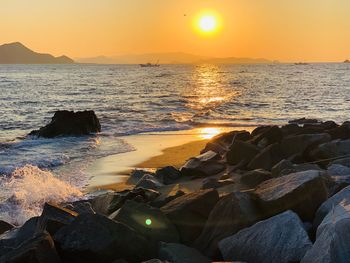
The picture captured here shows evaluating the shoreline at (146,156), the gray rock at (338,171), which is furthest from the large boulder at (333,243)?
the shoreline at (146,156)

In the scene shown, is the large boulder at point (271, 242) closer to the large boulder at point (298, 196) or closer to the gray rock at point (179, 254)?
the gray rock at point (179, 254)

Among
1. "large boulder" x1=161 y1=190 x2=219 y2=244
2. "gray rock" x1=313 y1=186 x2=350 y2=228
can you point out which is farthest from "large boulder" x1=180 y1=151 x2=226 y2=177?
"gray rock" x1=313 y1=186 x2=350 y2=228

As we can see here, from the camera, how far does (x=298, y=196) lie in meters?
5.67

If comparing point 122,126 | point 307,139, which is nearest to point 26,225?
point 307,139

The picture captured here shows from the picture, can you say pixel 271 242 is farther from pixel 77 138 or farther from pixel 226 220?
pixel 77 138

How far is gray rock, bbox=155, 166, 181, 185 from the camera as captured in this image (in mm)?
10595

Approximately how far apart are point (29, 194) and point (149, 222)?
5.04 metres

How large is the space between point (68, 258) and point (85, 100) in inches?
1488

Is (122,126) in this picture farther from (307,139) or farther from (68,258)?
(68,258)

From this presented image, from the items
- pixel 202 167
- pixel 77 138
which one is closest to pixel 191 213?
pixel 202 167

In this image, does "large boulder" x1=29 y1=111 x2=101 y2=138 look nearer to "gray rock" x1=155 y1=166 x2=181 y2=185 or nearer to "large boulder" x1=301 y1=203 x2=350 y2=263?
"gray rock" x1=155 y1=166 x2=181 y2=185

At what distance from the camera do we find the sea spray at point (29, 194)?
29.4 feet

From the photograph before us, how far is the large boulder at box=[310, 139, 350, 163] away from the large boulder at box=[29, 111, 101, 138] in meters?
13.3

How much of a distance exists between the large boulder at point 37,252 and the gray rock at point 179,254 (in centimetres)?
110
